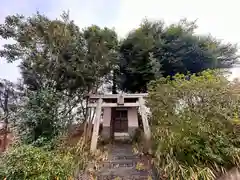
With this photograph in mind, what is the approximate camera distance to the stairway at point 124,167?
379 cm

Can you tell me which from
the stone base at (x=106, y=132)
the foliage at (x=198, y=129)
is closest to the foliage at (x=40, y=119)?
the stone base at (x=106, y=132)

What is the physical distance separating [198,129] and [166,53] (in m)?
4.20

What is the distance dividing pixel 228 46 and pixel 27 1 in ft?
27.5

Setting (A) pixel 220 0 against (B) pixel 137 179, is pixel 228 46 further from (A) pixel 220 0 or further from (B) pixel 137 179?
(B) pixel 137 179

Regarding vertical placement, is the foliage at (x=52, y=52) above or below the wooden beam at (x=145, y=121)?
above

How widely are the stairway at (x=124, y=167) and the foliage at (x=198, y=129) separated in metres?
0.42

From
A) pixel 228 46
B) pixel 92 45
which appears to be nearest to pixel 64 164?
pixel 92 45

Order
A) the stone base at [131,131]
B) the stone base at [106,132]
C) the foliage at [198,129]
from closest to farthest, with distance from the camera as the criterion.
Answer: the foliage at [198,129], the stone base at [131,131], the stone base at [106,132]

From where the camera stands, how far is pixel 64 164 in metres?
3.51

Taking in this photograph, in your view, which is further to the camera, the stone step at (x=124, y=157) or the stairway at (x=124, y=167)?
the stone step at (x=124, y=157)

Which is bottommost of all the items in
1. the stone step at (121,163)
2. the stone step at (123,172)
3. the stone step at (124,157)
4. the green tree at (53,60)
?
the stone step at (123,172)

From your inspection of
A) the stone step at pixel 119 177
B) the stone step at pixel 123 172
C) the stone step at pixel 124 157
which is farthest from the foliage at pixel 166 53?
the stone step at pixel 119 177

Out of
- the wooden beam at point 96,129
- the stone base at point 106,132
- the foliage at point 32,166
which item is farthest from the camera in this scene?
the stone base at point 106,132

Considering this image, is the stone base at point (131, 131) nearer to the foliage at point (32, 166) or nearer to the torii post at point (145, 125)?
the torii post at point (145, 125)
